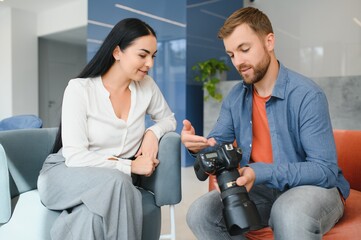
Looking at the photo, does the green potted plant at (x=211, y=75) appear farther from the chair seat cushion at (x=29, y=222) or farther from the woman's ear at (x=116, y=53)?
the chair seat cushion at (x=29, y=222)

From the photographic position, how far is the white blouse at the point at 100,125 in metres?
1.22

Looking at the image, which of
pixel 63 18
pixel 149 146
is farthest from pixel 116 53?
pixel 63 18

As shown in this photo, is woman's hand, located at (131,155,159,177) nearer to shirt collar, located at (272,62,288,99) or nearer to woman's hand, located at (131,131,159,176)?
woman's hand, located at (131,131,159,176)

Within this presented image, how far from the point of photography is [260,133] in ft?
4.09

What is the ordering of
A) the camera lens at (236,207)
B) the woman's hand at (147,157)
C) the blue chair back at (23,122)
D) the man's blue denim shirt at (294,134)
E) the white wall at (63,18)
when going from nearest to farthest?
the camera lens at (236,207), the man's blue denim shirt at (294,134), the woman's hand at (147,157), the blue chair back at (23,122), the white wall at (63,18)

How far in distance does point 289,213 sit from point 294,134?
0.31 m

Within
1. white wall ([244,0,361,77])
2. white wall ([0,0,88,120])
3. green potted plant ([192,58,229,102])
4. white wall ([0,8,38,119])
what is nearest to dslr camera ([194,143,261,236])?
green potted plant ([192,58,229,102])

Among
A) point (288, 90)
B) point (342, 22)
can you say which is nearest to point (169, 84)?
point (342, 22)

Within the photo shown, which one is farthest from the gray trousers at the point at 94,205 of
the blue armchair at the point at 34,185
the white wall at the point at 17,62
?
the white wall at the point at 17,62

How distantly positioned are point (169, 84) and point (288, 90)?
10.7 ft

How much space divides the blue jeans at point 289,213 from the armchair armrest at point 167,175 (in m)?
0.18

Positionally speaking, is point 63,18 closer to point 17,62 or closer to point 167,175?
point 17,62

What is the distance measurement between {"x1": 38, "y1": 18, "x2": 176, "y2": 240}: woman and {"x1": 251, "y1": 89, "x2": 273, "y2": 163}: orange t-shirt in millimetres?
397

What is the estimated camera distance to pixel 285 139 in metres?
1.13
